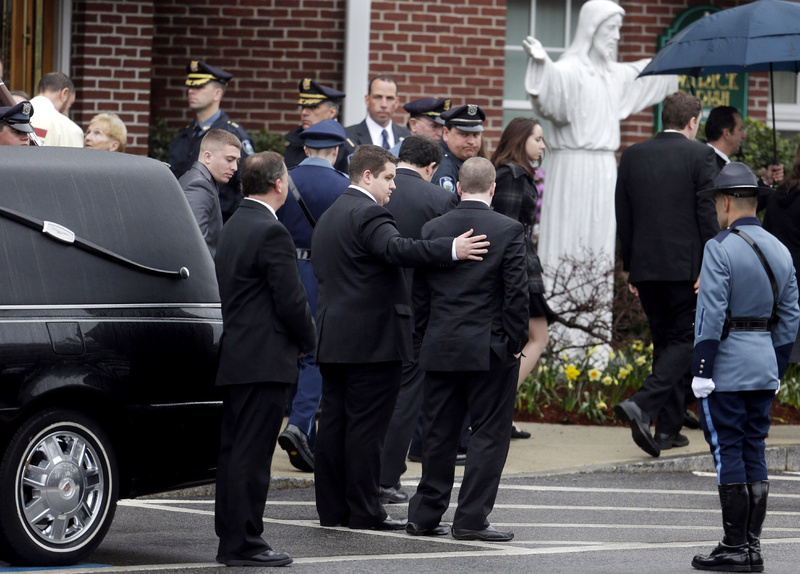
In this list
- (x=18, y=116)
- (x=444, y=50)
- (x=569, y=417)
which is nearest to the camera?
(x=18, y=116)

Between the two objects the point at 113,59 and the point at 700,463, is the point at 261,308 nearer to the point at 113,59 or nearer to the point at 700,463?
the point at 700,463

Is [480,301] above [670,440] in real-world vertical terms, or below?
above

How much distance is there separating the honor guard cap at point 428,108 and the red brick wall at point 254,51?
4.70 m

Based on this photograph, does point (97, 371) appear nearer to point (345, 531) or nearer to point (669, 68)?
point (345, 531)

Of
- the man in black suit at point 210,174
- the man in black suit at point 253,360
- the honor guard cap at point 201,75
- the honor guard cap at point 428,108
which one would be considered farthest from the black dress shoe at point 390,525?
the honor guard cap at point 201,75

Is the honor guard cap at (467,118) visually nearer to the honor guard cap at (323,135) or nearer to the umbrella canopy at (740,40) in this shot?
the honor guard cap at (323,135)

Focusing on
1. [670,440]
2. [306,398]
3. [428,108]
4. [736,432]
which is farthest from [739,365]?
[428,108]

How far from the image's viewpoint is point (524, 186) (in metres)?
9.43

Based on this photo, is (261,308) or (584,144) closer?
(261,308)

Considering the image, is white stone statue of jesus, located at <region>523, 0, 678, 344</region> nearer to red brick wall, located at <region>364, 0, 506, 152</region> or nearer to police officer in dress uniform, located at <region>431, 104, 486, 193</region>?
red brick wall, located at <region>364, 0, 506, 152</region>

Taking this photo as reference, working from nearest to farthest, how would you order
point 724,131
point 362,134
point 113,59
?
1. point 724,131
2. point 362,134
3. point 113,59

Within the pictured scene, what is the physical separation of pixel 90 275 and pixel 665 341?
4.71m

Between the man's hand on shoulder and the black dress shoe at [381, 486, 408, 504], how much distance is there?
66.6 inches

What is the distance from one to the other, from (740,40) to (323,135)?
119 inches
